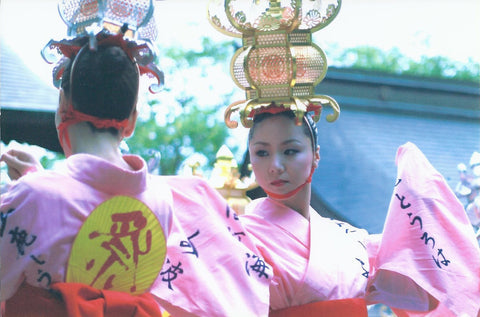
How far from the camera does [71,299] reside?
89.7 inches

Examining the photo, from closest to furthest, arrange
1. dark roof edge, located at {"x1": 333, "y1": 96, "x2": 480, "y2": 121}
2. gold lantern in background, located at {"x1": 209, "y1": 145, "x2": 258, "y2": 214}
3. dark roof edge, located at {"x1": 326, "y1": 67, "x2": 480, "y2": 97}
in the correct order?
1. gold lantern in background, located at {"x1": 209, "y1": 145, "x2": 258, "y2": 214}
2. dark roof edge, located at {"x1": 326, "y1": 67, "x2": 480, "y2": 97}
3. dark roof edge, located at {"x1": 333, "y1": 96, "x2": 480, "y2": 121}

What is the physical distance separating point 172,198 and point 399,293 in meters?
1.17

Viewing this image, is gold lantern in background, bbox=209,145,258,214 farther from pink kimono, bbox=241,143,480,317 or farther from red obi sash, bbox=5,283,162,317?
red obi sash, bbox=5,283,162,317

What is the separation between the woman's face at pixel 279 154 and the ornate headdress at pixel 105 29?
2.24 feet

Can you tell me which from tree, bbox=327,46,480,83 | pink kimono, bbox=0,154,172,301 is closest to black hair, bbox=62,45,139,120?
pink kimono, bbox=0,154,172,301

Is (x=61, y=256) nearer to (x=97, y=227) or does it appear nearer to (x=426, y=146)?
(x=97, y=227)

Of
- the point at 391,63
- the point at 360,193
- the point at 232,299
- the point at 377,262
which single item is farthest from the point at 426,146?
the point at 391,63

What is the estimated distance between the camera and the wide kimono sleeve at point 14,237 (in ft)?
7.39

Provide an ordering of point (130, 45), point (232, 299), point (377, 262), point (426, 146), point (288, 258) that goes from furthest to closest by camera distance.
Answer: point (426, 146)
point (377, 262)
point (288, 258)
point (232, 299)
point (130, 45)

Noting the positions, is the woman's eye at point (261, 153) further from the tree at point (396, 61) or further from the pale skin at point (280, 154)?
the tree at point (396, 61)

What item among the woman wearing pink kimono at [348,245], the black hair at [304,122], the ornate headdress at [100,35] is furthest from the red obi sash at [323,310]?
the ornate headdress at [100,35]

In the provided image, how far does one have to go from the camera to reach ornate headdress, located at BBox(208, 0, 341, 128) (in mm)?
3230

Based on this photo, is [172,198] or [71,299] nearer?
[71,299]

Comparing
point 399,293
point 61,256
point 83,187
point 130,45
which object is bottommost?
point 399,293
